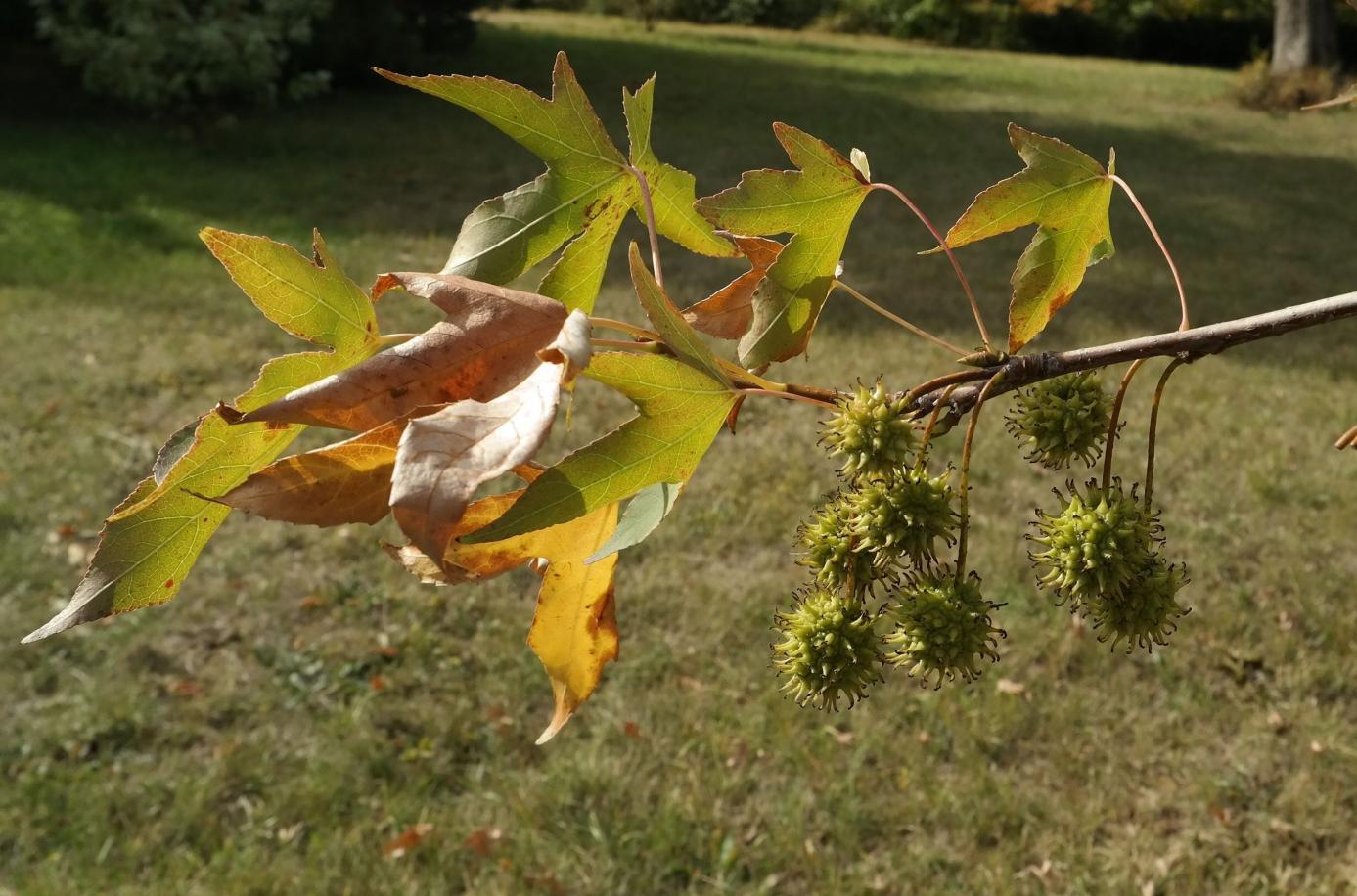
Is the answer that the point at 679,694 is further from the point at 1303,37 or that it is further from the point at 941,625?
the point at 1303,37

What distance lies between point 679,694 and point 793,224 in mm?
3176

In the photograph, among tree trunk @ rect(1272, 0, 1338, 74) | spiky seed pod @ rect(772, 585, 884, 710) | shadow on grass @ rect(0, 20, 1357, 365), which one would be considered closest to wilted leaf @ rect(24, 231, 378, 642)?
spiky seed pod @ rect(772, 585, 884, 710)

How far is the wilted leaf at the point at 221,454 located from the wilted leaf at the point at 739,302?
304mm

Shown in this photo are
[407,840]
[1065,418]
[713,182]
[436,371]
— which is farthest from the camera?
[713,182]

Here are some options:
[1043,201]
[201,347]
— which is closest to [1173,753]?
[1043,201]

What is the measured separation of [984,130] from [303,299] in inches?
525

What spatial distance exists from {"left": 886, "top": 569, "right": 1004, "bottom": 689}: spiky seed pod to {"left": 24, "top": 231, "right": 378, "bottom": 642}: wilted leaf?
449 millimetres

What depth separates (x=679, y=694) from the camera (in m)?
3.90

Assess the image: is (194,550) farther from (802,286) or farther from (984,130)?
(984,130)

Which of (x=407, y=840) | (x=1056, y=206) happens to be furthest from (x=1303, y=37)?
(x=1056, y=206)

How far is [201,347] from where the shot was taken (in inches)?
252

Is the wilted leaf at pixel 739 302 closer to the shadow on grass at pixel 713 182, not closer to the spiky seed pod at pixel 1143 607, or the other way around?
the spiky seed pod at pixel 1143 607

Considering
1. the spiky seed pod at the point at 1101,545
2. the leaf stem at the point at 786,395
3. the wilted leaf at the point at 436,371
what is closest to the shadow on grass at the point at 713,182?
the spiky seed pod at the point at 1101,545

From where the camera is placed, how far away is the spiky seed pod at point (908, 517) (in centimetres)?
85
